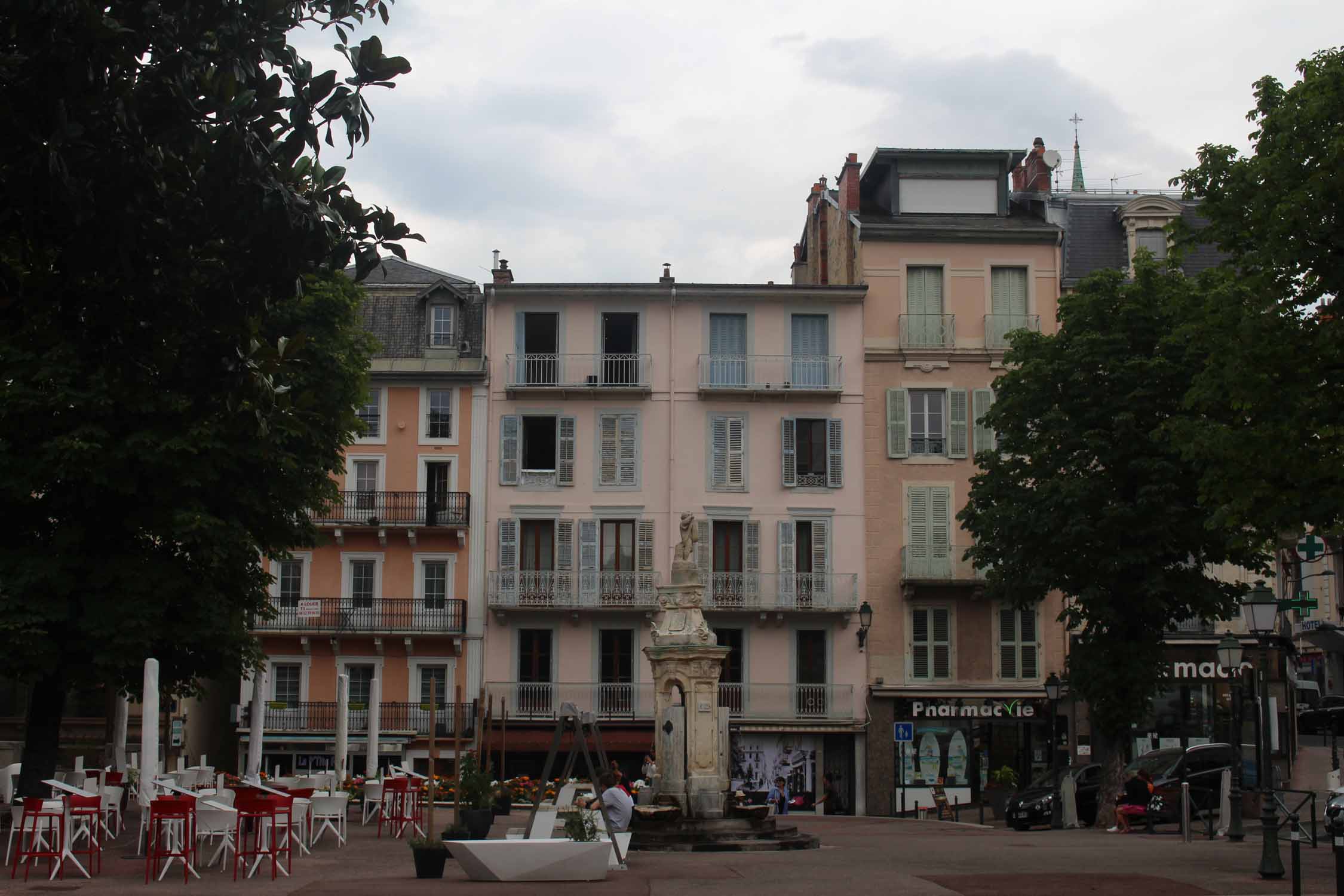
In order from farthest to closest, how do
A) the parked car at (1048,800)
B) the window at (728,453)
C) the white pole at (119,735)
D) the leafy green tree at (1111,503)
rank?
the window at (728,453) → the parked car at (1048,800) → the leafy green tree at (1111,503) → the white pole at (119,735)

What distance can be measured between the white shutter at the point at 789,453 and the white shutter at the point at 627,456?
4.16 metres

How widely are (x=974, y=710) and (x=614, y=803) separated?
2353 centimetres

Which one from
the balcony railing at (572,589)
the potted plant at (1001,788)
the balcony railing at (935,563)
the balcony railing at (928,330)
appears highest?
the balcony railing at (928,330)

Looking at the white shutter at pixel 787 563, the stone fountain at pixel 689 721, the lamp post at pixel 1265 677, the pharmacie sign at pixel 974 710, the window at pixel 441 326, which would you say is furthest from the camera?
the window at pixel 441 326

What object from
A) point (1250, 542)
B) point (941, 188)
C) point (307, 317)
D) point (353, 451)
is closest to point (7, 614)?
point (307, 317)

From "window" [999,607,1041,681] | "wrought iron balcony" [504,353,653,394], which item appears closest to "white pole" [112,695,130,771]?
"wrought iron balcony" [504,353,653,394]

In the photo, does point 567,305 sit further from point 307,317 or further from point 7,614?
point 7,614

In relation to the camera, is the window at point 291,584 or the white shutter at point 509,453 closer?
the window at point 291,584

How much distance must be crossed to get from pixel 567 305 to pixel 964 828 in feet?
63.4

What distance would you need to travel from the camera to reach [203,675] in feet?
89.1

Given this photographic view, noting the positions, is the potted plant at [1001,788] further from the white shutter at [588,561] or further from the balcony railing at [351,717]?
the balcony railing at [351,717]

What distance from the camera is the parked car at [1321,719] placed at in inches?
2025

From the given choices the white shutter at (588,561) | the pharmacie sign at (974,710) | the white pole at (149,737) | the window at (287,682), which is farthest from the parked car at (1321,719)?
the white pole at (149,737)

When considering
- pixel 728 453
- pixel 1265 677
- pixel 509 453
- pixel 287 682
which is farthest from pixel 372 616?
pixel 1265 677
